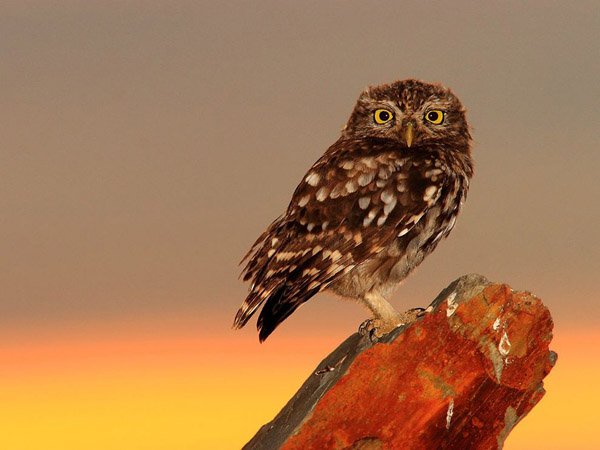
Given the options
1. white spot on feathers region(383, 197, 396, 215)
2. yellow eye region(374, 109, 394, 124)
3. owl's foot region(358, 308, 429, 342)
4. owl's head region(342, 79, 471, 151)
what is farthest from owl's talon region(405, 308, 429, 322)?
yellow eye region(374, 109, 394, 124)

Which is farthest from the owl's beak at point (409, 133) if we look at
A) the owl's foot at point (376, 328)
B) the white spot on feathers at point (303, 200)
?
the owl's foot at point (376, 328)

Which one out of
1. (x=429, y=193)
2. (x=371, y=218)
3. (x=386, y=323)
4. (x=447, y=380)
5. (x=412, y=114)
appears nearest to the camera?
(x=447, y=380)

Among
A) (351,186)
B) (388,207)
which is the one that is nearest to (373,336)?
(388,207)

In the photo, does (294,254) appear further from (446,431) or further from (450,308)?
(446,431)

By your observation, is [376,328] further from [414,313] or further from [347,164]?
[347,164]

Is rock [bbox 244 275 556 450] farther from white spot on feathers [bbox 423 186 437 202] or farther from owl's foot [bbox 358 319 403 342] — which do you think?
white spot on feathers [bbox 423 186 437 202]
